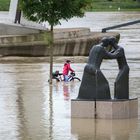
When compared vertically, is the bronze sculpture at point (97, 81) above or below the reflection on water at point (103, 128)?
above

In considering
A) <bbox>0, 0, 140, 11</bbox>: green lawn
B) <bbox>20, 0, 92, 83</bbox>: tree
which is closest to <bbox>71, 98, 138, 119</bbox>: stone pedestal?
<bbox>20, 0, 92, 83</bbox>: tree

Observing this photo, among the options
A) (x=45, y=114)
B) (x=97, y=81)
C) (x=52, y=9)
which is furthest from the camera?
(x=52, y=9)

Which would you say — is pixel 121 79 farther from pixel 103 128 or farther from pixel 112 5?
pixel 112 5

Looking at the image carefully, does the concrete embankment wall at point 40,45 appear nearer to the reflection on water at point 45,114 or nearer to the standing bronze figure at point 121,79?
the reflection on water at point 45,114

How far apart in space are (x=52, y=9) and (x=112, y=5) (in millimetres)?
121995

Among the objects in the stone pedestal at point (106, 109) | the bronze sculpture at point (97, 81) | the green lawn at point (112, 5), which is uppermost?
the green lawn at point (112, 5)

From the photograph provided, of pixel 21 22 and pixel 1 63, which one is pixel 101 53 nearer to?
pixel 1 63

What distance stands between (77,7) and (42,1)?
1.10m

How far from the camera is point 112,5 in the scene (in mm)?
147500

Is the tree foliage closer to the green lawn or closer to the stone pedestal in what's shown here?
the stone pedestal

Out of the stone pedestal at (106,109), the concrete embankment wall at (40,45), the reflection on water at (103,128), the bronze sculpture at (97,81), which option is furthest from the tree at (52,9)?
the concrete embankment wall at (40,45)

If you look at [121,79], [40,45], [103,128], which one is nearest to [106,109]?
[121,79]

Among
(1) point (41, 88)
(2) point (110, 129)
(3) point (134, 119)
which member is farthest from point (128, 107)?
(1) point (41, 88)

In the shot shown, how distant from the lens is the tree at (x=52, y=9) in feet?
85.3
